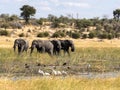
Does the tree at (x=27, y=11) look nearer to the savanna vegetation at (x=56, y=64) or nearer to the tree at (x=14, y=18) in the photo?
the tree at (x=14, y=18)

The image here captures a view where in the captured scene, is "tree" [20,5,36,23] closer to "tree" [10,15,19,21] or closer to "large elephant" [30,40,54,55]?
"tree" [10,15,19,21]

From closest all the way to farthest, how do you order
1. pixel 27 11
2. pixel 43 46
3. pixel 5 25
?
pixel 43 46 → pixel 5 25 → pixel 27 11

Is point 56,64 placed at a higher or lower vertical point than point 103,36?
higher

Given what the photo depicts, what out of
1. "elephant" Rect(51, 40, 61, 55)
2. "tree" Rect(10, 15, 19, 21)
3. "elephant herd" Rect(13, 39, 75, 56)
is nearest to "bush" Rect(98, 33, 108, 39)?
"tree" Rect(10, 15, 19, 21)

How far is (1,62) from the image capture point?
84.4 ft

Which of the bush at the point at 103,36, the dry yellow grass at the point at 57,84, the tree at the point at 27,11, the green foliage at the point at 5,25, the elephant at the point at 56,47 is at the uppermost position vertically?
the dry yellow grass at the point at 57,84

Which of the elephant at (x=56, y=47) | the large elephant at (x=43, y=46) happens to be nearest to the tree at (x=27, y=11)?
the elephant at (x=56, y=47)

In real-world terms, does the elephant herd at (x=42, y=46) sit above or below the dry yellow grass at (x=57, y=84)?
below

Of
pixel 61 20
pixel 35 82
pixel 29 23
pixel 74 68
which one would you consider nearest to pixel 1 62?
pixel 74 68

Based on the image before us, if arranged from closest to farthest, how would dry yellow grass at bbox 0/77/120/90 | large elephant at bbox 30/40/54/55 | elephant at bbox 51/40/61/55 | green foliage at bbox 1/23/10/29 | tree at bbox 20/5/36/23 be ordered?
dry yellow grass at bbox 0/77/120/90 → large elephant at bbox 30/40/54/55 → elephant at bbox 51/40/61/55 → green foliage at bbox 1/23/10/29 → tree at bbox 20/5/36/23

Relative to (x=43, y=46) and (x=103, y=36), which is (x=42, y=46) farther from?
(x=103, y=36)

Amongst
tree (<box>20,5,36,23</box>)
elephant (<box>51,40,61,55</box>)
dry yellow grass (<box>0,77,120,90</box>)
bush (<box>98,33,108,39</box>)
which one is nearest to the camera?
dry yellow grass (<box>0,77,120,90</box>)

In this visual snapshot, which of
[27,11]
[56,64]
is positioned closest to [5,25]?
[27,11]

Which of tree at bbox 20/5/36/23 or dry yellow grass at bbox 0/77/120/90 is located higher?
dry yellow grass at bbox 0/77/120/90
